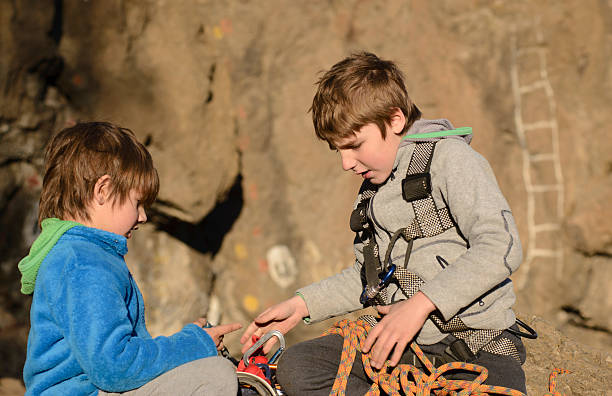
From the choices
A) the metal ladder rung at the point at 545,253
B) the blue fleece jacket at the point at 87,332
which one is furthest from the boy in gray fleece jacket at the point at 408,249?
the metal ladder rung at the point at 545,253

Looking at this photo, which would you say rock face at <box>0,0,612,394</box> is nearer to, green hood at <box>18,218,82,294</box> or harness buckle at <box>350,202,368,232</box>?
harness buckle at <box>350,202,368,232</box>

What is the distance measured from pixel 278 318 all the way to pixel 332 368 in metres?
0.26

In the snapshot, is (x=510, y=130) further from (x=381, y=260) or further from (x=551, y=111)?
(x=381, y=260)

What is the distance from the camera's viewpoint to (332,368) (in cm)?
197

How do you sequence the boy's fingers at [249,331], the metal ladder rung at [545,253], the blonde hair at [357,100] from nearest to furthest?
the blonde hair at [357,100] → the boy's fingers at [249,331] → the metal ladder rung at [545,253]

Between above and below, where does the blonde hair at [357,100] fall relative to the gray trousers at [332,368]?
above

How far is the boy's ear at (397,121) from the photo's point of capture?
78.4 inches

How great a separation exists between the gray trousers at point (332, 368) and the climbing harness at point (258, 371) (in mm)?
52

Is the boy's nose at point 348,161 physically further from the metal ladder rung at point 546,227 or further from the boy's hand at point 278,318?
the metal ladder rung at point 546,227

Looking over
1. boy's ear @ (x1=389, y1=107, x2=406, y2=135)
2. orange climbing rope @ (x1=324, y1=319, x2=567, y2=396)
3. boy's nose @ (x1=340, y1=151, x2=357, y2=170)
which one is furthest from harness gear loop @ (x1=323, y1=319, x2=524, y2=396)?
boy's ear @ (x1=389, y1=107, x2=406, y2=135)

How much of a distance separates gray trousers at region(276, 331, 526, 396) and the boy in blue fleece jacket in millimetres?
262

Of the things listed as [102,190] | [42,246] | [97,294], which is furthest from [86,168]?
[97,294]

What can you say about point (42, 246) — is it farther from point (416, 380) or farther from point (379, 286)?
point (416, 380)

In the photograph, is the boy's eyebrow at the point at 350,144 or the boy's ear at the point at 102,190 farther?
the boy's eyebrow at the point at 350,144
